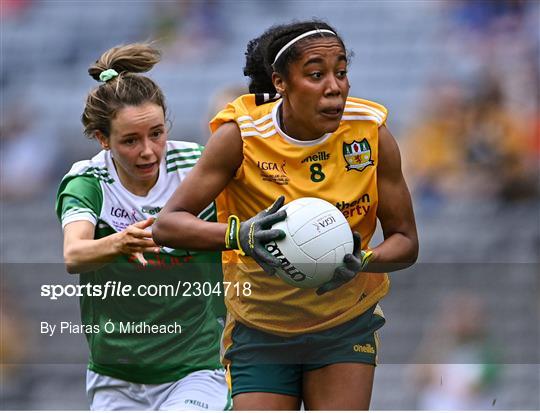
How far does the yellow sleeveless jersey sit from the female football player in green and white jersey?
1.22ft

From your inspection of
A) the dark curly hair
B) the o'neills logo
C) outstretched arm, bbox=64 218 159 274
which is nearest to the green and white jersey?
outstretched arm, bbox=64 218 159 274

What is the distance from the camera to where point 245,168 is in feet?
11.8

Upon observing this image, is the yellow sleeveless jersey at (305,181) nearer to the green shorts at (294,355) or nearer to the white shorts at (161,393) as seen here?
the green shorts at (294,355)

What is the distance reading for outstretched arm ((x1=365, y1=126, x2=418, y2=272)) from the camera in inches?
142

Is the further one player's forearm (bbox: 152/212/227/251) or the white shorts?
the white shorts

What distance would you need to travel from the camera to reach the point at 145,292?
4.00 meters

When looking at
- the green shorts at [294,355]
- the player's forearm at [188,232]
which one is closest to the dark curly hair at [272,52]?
the player's forearm at [188,232]

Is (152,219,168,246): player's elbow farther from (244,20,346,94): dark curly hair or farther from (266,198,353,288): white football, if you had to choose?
(244,20,346,94): dark curly hair

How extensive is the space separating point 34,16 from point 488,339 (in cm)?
623

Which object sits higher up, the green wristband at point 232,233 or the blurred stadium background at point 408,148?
the blurred stadium background at point 408,148

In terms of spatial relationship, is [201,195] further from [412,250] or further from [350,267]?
[412,250]

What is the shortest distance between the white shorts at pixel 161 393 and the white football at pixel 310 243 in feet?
2.31

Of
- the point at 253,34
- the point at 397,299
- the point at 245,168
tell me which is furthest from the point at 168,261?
the point at 253,34

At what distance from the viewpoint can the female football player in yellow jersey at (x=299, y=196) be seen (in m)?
3.53
